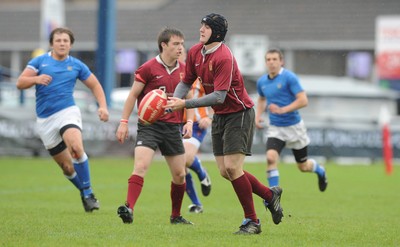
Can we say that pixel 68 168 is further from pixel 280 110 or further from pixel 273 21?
pixel 273 21

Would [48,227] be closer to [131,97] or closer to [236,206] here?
[131,97]

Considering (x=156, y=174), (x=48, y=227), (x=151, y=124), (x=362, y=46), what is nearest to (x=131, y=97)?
(x=151, y=124)

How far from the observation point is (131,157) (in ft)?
83.0

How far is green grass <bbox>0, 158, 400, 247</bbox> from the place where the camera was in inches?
351

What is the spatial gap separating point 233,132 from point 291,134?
4703 millimetres

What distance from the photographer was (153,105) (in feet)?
31.3

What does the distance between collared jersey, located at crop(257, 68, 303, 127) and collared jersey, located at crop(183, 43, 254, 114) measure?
14.0 feet

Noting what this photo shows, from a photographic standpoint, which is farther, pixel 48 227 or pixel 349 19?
pixel 349 19

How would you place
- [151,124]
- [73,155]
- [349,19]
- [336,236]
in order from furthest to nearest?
[349,19], [73,155], [151,124], [336,236]

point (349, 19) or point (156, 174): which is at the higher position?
point (349, 19)

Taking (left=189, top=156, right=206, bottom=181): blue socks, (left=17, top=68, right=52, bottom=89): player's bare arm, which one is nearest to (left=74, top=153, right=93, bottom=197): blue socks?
(left=17, top=68, right=52, bottom=89): player's bare arm

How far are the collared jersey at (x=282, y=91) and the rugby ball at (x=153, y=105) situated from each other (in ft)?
14.5

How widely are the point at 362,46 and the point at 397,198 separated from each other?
90.2 feet

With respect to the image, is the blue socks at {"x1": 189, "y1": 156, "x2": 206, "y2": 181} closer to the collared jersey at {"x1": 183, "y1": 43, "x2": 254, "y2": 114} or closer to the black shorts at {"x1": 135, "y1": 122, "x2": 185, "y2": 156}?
the black shorts at {"x1": 135, "y1": 122, "x2": 185, "y2": 156}
